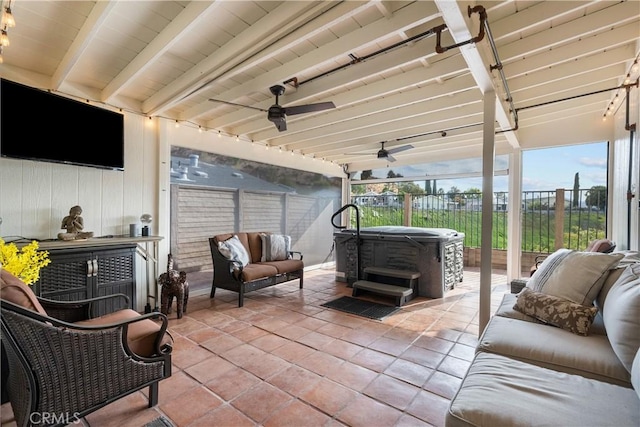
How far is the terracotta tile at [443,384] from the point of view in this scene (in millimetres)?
1947

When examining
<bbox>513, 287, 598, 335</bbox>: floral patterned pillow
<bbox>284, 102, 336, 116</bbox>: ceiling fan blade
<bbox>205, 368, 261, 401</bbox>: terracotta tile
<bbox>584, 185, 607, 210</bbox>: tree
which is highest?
<bbox>284, 102, 336, 116</bbox>: ceiling fan blade

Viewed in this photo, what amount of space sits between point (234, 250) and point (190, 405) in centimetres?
229

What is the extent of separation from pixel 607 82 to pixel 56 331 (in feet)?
17.2

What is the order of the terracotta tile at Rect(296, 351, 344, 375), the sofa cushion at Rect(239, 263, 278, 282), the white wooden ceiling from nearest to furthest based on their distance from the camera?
the white wooden ceiling
the terracotta tile at Rect(296, 351, 344, 375)
the sofa cushion at Rect(239, 263, 278, 282)

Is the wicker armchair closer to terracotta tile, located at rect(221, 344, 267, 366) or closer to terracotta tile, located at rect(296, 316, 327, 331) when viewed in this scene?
terracotta tile, located at rect(221, 344, 267, 366)

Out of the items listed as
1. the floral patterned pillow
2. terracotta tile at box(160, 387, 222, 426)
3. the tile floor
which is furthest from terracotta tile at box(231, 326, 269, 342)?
the floral patterned pillow

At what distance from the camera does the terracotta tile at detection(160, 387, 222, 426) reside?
1714 mm

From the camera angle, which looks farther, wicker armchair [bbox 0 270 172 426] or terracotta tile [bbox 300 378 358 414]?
terracotta tile [bbox 300 378 358 414]

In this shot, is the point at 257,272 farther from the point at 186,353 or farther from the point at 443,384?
the point at 443,384

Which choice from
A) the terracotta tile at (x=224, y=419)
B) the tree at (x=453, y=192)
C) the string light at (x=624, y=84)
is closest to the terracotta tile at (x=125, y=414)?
the terracotta tile at (x=224, y=419)

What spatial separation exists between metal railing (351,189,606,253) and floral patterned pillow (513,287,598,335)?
1.03 meters

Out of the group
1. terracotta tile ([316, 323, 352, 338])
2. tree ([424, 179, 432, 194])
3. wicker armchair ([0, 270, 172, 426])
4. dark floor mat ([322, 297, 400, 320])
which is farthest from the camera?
tree ([424, 179, 432, 194])

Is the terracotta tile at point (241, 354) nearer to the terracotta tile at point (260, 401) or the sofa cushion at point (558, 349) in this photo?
the terracotta tile at point (260, 401)

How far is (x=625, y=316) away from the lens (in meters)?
1.43
